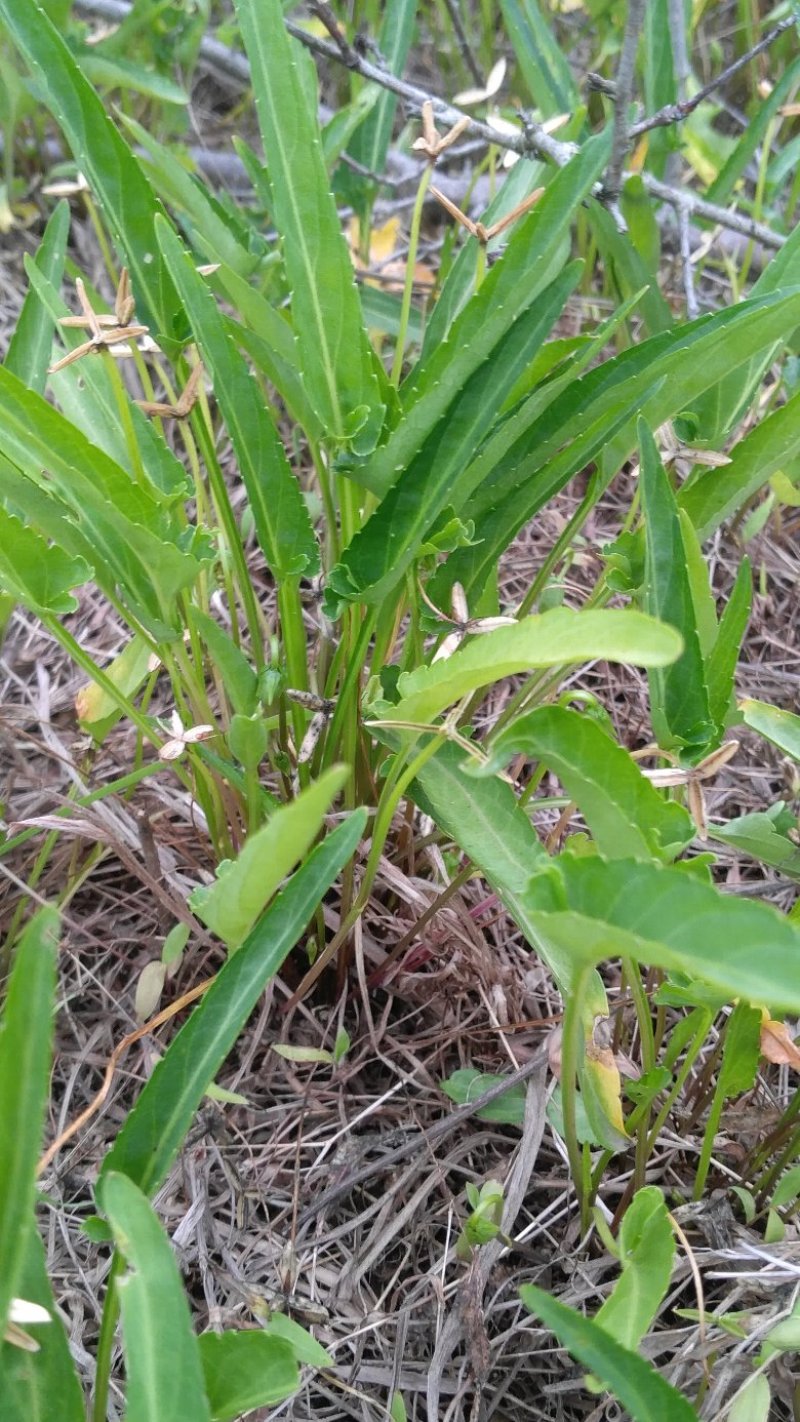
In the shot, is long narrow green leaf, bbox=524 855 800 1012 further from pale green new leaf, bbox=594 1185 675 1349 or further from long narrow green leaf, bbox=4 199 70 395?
long narrow green leaf, bbox=4 199 70 395

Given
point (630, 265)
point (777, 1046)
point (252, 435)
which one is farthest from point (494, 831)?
point (630, 265)

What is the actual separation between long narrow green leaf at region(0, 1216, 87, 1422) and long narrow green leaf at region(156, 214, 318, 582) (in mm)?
515

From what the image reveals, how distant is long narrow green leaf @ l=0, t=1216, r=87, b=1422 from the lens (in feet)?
1.89

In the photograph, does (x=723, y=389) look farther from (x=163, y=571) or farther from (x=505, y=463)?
(x=163, y=571)

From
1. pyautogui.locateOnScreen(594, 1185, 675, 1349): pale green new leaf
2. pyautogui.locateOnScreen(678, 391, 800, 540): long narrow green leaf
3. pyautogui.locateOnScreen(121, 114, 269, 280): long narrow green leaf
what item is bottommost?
pyautogui.locateOnScreen(594, 1185, 675, 1349): pale green new leaf

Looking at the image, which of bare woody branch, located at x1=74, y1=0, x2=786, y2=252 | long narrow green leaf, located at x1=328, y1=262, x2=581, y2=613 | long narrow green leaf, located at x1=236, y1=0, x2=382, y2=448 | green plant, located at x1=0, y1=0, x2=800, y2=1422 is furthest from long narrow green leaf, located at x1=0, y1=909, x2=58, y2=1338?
bare woody branch, located at x1=74, y1=0, x2=786, y2=252

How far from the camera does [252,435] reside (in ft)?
2.71

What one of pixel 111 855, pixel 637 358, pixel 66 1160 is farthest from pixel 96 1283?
pixel 637 358

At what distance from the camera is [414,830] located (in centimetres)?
101

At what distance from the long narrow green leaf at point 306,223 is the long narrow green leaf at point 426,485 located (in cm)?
6

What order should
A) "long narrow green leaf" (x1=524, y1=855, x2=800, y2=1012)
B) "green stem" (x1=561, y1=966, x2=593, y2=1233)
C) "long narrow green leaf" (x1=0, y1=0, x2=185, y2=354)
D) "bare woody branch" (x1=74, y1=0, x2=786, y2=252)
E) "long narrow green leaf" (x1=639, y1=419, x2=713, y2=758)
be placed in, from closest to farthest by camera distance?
"long narrow green leaf" (x1=524, y1=855, x2=800, y2=1012) < "green stem" (x1=561, y1=966, x2=593, y2=1233) < "long narrow green leaf" (x1=639, y1=419, x2=713, y2=758) < "long narrow green leaf" (x1=0, y1=0, x2=185, y2=354) < "bare woody branch" (x1=74, y1=0, x2=786, y2=252)

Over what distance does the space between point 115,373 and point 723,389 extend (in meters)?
0.53

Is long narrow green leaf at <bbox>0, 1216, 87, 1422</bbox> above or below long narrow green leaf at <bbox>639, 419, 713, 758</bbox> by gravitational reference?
below

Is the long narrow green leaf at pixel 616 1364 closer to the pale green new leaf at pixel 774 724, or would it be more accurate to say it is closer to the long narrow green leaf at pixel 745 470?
the pale green new leaf at pixel 774 724
